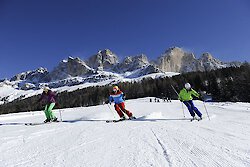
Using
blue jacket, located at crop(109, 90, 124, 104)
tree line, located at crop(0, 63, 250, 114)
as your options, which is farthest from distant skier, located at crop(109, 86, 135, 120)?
tree line, located at crop(0, 63, 250, 114)

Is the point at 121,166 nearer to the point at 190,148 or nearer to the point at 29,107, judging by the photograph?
the point at 190,148

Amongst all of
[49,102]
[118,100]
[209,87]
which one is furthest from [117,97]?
[209,87]

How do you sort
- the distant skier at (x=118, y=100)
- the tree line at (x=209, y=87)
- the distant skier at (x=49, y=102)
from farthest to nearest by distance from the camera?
1. the tree line at (x=209, y=87)
2. the distant skier at (x=49, y=102)
3. the distant skier at (x=118, y=100)

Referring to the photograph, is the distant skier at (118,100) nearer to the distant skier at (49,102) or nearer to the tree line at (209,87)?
the distant skier at (49,102)

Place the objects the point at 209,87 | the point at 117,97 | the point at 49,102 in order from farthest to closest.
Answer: the point at 209,87 < the point at 49,102 < the point at 117,97

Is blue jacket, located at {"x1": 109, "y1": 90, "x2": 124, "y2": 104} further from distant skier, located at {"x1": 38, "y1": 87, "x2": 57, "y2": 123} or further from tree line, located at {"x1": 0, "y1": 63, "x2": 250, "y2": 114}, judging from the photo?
tree line, located at {"x1": 0, "y1": 63, "x2": 250, "y2": 114}

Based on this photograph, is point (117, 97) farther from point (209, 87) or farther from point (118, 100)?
point (209, 87)

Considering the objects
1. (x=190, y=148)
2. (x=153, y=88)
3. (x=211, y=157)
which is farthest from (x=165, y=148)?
(x=153, y=88)

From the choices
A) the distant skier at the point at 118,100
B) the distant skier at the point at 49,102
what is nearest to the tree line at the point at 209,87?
the distant skier at the point at 49,102

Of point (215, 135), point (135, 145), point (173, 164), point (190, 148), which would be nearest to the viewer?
point (173, 164)

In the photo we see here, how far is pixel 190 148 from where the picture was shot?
5262 millimetres

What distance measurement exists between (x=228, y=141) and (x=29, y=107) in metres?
132

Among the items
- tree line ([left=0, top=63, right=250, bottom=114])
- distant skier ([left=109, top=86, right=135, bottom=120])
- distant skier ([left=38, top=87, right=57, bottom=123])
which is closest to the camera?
distant skier ([left=109, top=86, right=135, bottom=120])

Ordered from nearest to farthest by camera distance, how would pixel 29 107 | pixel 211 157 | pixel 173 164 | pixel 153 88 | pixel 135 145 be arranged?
pixel 173 164
pixel 211 157
pixel 135 145
pixel 153 88
pixel 29 107
